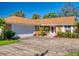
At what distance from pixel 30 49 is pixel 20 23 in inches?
48.4

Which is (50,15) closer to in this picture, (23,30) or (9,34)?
(23,30)

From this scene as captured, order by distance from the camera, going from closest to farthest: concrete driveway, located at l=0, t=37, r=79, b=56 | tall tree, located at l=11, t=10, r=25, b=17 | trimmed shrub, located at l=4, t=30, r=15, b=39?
concrete driveway, located at l=0, t=37, r=79, b=56
trimmed shrub, located at l=4, t=30, r=15, b=39
tall tree, located at l=11, t=10, r=25, b=17

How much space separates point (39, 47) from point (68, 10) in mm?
1954

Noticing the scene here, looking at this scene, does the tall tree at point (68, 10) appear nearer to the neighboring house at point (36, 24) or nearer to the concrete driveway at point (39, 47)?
the neighboring house at point (36, 24)

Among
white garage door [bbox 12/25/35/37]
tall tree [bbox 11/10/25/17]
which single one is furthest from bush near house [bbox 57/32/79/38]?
tall tree [bbox 11/10/25/17]

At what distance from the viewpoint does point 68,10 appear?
11.7m

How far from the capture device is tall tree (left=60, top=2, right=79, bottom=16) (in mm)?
11422

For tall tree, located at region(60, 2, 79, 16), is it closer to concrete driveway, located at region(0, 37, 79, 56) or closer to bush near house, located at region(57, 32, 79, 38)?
bush near house, located at region(57, 32, 79, 38)

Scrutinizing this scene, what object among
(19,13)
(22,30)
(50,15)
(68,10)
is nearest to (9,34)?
(22,30)

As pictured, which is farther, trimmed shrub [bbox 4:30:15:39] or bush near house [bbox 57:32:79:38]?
bush near house [bbox 57:32:79:38]

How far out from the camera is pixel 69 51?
1106cm

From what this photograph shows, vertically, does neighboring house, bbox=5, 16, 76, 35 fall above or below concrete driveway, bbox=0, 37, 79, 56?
above

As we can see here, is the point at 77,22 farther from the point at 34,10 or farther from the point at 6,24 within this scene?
the point at 6,24

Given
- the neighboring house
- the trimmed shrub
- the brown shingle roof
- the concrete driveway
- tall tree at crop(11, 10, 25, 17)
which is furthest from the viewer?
the brown shingle roof
